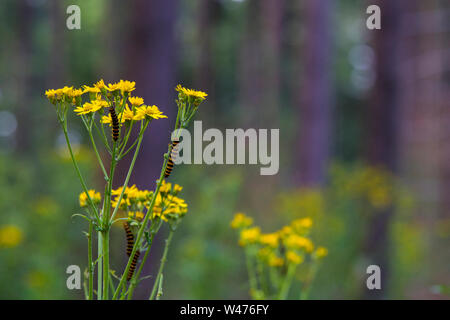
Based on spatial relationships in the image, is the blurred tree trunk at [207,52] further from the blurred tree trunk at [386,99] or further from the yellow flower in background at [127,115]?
the yellow flower in background at [127,115]

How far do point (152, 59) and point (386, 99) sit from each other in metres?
2.54

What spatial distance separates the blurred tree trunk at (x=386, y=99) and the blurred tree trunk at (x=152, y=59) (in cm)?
239

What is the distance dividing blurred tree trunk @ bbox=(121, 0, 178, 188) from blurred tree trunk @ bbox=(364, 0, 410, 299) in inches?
94.0

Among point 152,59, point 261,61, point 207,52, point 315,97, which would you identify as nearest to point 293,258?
point 152,59

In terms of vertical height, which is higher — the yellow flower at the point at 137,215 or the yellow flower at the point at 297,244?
the yellow flower at the point at 137,215

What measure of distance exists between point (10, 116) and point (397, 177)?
12.7 meters

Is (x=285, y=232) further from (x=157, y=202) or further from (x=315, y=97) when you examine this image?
(x=315, y=97)

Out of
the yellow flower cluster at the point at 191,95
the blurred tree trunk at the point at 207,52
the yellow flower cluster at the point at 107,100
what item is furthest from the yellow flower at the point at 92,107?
the blurred tree trunk at the point at 207,52

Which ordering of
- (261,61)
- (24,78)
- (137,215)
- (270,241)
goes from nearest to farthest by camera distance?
(137,215) → (270,241) → (24,78) → (261,61)

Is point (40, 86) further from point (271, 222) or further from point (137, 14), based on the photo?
point (137, 14)

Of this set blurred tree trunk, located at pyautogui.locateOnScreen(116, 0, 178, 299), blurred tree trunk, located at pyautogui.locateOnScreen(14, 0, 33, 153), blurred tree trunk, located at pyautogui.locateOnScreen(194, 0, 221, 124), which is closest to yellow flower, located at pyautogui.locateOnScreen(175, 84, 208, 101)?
blurred tree trunk, located at pyautogui.locateOnScreen(116, 0, 178, 299)

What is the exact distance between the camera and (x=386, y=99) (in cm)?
482

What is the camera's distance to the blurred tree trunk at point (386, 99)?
4.78 m

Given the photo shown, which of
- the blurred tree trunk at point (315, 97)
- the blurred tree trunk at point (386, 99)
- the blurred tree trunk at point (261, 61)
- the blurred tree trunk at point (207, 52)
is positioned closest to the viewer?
the blurred tree trunk at point (386, 99)
